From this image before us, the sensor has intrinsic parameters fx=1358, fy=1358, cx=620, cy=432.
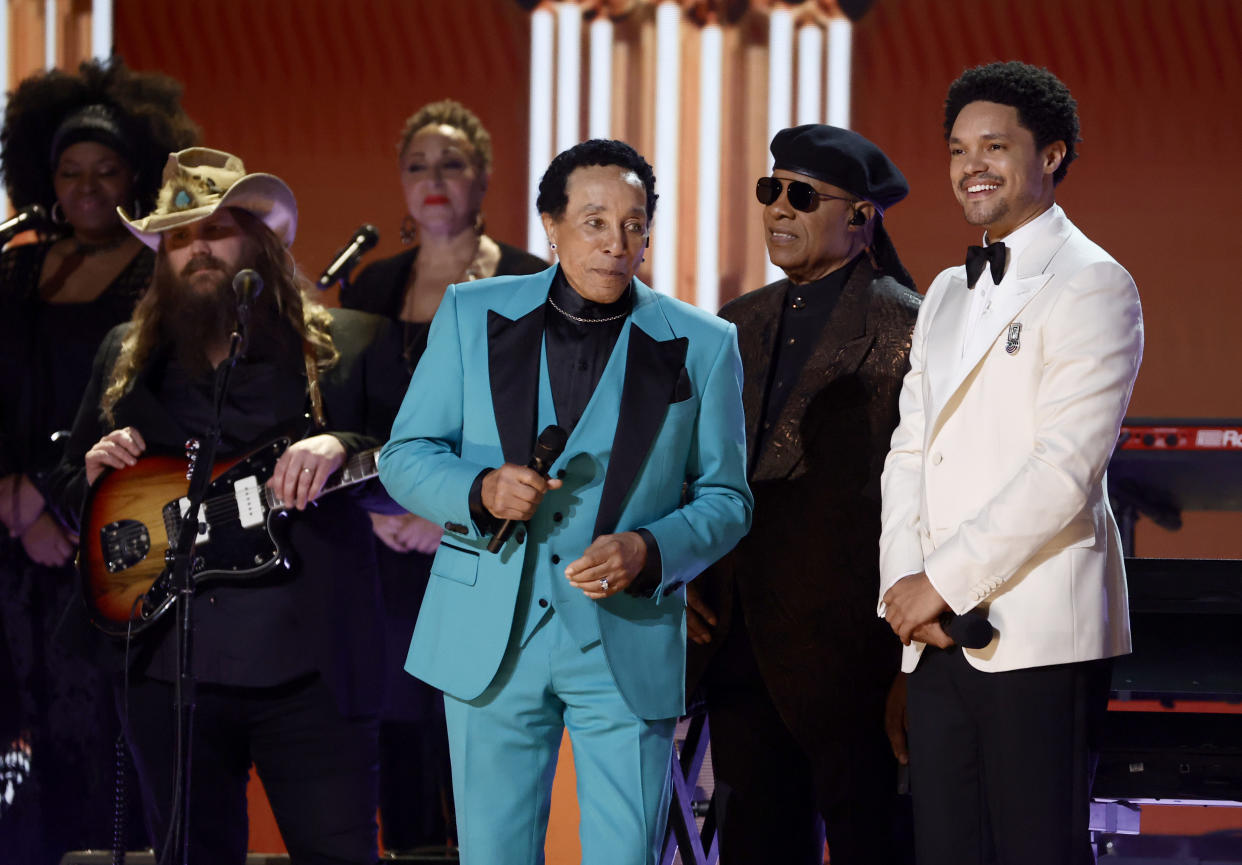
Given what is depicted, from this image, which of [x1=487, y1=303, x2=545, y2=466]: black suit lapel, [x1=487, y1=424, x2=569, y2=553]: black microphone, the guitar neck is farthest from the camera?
the guitar neck

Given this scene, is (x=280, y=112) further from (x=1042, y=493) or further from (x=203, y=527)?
(x=1042, y=493)

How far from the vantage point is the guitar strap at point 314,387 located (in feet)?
11.9

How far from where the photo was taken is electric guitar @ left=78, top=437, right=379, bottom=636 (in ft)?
11.5

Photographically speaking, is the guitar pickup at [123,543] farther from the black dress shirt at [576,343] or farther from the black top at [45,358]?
the black dress shirt at [576,343]

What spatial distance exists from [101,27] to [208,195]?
107 inches

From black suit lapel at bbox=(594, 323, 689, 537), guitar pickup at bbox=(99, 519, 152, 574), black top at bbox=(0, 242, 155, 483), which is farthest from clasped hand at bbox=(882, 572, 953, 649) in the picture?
black top at bbox=(0, 242, 155, 483)

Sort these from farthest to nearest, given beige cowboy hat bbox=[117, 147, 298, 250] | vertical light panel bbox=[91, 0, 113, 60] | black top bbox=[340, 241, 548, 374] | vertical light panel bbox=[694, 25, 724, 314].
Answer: vertical light panel bbox=[91, 0, 113, 60], vertical light panel bbox=[694, 25, 724, 314], black top bbox=[340, 241, 548, 374], beige cowboy hat bbox=[117, 147, 298, 250]

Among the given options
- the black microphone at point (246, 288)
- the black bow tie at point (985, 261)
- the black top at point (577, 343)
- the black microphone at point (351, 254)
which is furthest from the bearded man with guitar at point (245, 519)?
the black bow tie at point (985, 261)

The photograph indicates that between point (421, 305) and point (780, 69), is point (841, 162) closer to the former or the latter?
point (421, 305)

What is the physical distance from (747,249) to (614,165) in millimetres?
3140

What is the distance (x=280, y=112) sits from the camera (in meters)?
6.04

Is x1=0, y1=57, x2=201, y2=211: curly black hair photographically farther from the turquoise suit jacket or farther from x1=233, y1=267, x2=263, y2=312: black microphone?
the turquoise suit jacket

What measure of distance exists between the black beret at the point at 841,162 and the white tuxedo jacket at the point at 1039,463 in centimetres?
77

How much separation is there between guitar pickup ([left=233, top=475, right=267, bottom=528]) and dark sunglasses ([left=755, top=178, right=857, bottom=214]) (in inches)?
59.1
